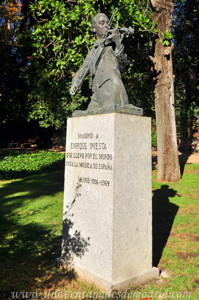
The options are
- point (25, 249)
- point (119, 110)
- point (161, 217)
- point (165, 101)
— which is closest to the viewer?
point (119, 110)

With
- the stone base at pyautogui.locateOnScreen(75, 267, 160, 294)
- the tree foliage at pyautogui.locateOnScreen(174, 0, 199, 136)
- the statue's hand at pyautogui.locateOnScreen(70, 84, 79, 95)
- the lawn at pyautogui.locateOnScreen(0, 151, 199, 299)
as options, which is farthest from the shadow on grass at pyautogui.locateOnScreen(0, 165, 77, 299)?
the tree foliage at pyautogui.locateOnScreen(174, 0, 199, 136)

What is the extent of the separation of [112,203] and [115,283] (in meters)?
1.12

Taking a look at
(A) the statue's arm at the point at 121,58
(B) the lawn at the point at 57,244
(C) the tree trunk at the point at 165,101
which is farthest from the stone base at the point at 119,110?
(C) the tree trunk at the point at 165,101

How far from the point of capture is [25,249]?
19.1 feet

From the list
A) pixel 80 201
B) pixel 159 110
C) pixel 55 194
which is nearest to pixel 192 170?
pixel 159 110

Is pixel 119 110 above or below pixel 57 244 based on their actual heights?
above

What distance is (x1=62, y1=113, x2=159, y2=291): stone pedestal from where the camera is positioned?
4.04 metres

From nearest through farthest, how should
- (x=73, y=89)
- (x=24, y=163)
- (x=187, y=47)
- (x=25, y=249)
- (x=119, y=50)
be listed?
(x=119, y=50) → (x=73, y=89) → (x=25, y=249) → (x=24, y=163) → (x=187, y=47)

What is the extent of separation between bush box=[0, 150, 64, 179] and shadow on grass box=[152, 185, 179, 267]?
A: 7.79m

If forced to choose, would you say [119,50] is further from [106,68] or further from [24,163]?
[24,163]

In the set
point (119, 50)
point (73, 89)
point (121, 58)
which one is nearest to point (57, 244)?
point (73, 89)

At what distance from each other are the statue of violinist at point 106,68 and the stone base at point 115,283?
8.29 feet

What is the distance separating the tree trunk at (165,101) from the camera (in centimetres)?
1215

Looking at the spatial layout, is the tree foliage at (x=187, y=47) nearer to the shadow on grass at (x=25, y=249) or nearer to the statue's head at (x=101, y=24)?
the shadow on grass at (x=25, y=249)
